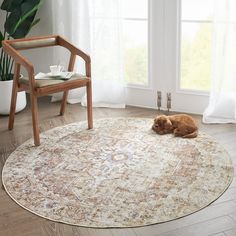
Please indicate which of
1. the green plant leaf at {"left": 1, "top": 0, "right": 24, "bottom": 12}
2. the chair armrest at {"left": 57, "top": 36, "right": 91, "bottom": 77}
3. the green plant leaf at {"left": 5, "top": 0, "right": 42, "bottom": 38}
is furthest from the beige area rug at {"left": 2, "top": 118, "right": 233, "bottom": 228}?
the green plant leaf at {"left": 1, "top": 0, "right": 24, "bottom": 12}

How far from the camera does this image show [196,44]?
3.39 m

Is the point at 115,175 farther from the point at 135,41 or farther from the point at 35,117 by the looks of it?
the point at 135,41

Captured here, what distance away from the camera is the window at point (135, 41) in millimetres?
3535

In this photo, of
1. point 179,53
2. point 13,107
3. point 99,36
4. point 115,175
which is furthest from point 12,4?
point 115,175

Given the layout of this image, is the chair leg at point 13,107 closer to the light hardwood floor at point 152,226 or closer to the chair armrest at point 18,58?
the chair armrest at point 18,58

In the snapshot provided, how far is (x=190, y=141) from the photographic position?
3023mm

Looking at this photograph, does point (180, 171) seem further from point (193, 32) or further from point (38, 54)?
point (38, 54)

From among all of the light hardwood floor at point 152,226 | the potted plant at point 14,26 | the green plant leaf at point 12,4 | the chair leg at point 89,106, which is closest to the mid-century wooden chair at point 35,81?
the chair leg at point 89,106

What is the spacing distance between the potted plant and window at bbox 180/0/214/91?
4.00 feet

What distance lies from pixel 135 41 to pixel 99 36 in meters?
0.31

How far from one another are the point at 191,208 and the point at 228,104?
136 cm

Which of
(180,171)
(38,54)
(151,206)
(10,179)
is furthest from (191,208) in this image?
(38,54)

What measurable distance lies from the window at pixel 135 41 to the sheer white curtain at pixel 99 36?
3.2 inches

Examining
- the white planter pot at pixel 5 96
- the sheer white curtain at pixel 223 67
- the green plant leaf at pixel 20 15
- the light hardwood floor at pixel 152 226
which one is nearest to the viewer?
the light hardwood floor at pixel 152 226
